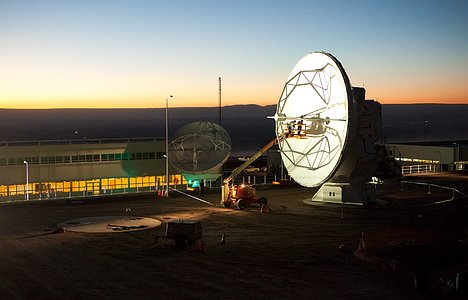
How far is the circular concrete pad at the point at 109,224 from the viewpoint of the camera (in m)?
33.4

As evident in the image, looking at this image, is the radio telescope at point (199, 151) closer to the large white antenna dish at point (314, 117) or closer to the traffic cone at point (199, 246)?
the large white antenna dish at point (314, 117)

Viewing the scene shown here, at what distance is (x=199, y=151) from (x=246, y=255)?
34073 millimetres

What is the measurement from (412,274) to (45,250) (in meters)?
16.4

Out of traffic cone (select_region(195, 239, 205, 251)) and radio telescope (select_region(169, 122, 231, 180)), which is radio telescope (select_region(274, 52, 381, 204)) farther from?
traffic cone (select_region(195, 239, 205, 251))

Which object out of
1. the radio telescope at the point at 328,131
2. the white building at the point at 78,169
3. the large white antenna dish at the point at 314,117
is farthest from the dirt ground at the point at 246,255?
the white building at the point at 78,169

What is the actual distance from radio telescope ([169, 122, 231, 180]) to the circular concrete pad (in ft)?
68.7

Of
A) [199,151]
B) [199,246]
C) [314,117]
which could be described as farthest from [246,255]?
[199,151]

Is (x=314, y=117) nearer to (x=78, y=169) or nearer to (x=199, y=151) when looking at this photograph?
(x=199, y=151)

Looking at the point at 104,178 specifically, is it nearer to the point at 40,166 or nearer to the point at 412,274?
the point at 40,166

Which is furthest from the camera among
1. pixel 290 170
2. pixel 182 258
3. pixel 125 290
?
pixel 290 170

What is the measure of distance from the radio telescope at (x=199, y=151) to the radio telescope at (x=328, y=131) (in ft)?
48.7

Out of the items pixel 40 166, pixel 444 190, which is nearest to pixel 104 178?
pixel 40 166

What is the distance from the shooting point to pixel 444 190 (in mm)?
53094

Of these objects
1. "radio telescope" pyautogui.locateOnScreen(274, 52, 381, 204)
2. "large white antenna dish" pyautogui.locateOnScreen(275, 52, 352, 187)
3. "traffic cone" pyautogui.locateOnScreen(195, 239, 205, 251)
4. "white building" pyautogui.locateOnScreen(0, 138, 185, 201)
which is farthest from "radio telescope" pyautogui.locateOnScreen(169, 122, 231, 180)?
"traffic cone" pyautogui.locateOnScreen(195, 239, 205, 251)
